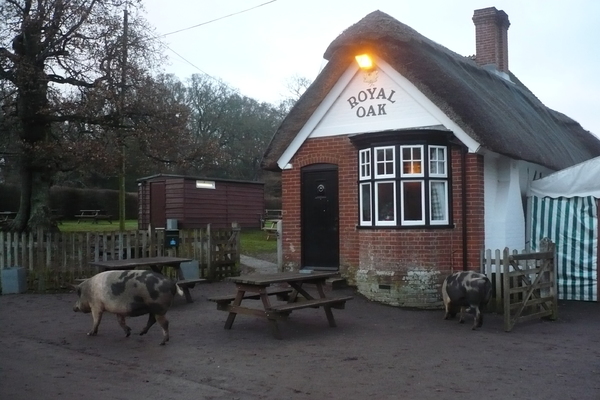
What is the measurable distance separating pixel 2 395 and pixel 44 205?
1233cm

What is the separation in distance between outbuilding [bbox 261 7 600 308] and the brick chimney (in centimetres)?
427

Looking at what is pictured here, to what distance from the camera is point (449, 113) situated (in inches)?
478

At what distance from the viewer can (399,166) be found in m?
12.2

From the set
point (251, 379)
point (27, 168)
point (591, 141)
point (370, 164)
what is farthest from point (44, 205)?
point (591, 141)

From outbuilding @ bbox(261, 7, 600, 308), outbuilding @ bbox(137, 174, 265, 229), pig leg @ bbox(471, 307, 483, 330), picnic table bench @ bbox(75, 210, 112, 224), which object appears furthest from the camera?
picnic table bench @ bbox(75, 210, 112, 224)

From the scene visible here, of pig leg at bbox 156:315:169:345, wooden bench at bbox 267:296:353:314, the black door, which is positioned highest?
the black door

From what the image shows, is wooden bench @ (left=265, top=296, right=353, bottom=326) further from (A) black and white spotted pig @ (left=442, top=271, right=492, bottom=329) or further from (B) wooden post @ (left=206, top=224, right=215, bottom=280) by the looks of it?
(B) wooden post @ (left=206, top=224, right=215, bottom=280)

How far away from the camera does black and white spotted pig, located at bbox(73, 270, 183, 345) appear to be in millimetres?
8586

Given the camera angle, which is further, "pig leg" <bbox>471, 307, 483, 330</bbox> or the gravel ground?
"pig leg" <bbox>471, 307, 483, 330</bbox>

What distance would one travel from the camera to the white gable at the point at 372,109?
1270 centimetres

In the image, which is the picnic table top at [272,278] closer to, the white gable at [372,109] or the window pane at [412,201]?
the window pane at [412,201]

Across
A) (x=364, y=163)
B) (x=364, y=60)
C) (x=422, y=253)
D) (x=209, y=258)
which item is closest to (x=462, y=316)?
(x=422, y=253)

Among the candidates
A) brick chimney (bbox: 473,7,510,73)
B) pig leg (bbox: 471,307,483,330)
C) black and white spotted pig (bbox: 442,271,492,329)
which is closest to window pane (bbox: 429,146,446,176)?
black and white spotted pig (bbox: 442,271,492,329)

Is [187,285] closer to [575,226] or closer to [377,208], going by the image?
[377,208]
